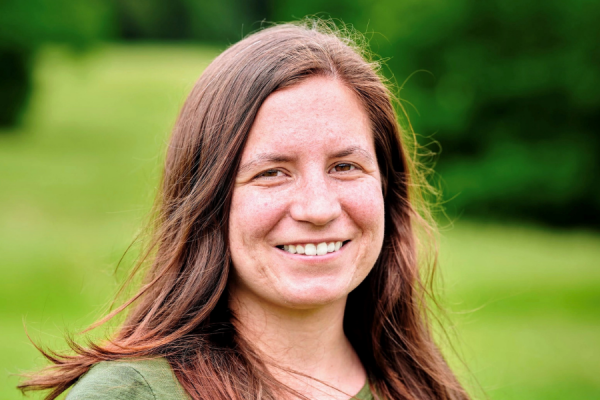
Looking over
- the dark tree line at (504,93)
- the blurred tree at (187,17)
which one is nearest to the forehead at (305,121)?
the dark tree line at (504,93)

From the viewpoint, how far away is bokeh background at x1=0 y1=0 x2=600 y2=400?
8906 millimetres

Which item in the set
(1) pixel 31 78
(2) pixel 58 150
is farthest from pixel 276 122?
(1) pixel 31 78

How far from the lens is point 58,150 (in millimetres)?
22594

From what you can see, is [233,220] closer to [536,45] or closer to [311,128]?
[311,128]

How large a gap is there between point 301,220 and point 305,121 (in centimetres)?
33

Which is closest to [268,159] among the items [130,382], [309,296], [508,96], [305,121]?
[305,121]

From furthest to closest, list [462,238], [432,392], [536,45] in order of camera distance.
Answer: [536,45], [462,238], [432,392]

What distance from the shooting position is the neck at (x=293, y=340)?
2.31 m

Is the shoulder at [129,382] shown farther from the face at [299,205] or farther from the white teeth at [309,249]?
the white teeth at [309,249]

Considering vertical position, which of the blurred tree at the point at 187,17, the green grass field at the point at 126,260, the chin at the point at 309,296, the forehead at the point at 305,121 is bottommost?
the green grass field at the point at 126,260

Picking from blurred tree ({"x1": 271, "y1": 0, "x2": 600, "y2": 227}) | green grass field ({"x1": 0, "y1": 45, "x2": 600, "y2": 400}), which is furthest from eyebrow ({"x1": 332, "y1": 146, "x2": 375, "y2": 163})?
blurred tree ({"x1": 271, "y1": 0, "x2": 600, "y2": 227})

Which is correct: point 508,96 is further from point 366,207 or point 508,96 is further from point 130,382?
point 130,382

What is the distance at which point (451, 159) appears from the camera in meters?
20.1

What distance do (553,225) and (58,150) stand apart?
15663 millimetres
